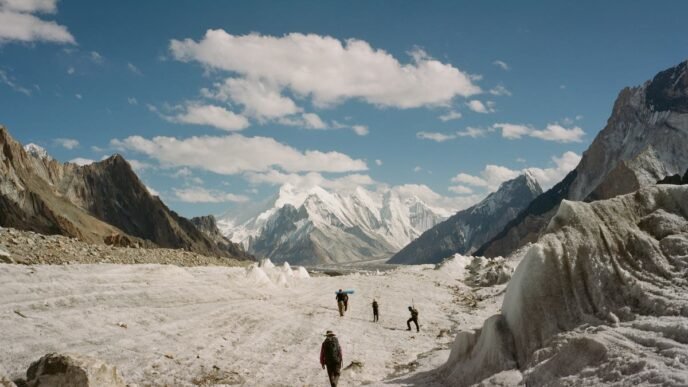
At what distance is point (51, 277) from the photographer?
1035 inches

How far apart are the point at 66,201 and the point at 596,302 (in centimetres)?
15637

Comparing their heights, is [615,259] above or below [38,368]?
above

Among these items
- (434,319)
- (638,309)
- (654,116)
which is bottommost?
(434,319)

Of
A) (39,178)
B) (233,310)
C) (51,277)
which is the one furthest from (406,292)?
(39,178)

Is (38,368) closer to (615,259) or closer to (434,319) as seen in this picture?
(615,259)

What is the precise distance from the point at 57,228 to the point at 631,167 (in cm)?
15575

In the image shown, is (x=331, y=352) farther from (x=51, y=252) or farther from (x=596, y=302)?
(x=51, y=252)

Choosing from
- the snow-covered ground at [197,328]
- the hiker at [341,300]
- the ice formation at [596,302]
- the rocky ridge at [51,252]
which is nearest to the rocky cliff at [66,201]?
the rocky ridge at [51,252]

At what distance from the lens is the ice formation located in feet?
39.1

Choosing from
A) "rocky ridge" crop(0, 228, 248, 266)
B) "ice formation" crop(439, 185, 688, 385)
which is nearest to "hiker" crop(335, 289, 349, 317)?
"ice formation" crop(439, 185, 688, 385)

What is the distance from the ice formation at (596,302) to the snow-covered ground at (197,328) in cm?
461

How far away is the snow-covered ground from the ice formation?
15.1ft

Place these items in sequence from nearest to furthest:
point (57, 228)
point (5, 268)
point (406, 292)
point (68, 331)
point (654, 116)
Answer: point (68, 331)
point (5, 268)
point (406, 292)
point (57, 228)
point (654, 116)

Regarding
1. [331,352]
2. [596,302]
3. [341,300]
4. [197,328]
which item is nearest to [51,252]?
[197,328]
